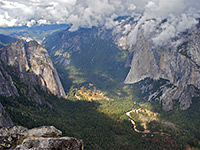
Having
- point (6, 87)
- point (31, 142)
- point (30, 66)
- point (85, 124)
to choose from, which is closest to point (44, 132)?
point (31, 142)

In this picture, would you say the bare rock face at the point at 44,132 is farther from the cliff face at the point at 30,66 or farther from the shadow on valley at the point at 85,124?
the cliff face at the point at 30,66

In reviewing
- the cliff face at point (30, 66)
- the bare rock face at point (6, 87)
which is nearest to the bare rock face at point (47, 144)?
the bare rock face at point (6, 87)

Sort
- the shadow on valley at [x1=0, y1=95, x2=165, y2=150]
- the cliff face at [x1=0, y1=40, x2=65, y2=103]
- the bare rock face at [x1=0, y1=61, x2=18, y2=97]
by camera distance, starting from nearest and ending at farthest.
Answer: the shadow on valley at [x1=0, y1=95, x2=165, y2=150], the bare rock face at [x1=0, y1=61, x2=18, y2=97], the cliff face at [x1=0, y1=40, x2=65, y2=103]

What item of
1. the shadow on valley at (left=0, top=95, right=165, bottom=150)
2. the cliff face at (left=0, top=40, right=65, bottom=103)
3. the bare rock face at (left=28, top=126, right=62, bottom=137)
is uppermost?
the bare rock face at (left=28, top=126, right=62, bottom=137)

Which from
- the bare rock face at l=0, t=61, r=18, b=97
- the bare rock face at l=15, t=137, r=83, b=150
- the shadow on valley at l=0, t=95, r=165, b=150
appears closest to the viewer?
the bare rock face at l=15, t=137, r=83, b=150

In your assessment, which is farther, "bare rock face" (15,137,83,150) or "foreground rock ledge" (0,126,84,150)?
"foreground rock ledge" (0,126,84,150)

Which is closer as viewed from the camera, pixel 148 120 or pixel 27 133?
pixel 27 133

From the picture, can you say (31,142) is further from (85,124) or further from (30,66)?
(30,66)

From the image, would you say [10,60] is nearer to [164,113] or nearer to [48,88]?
[48,88]

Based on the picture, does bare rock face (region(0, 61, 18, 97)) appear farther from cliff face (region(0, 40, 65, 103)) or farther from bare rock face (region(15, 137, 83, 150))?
bare rock face (region(15, 137, 83, 150))

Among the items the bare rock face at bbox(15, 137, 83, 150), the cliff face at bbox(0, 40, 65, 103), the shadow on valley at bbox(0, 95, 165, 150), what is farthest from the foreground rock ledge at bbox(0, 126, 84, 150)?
the cliff face at bbox(0, 40, 65, 103)

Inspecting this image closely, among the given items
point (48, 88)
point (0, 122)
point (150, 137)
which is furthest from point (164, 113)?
point (0, 122)
